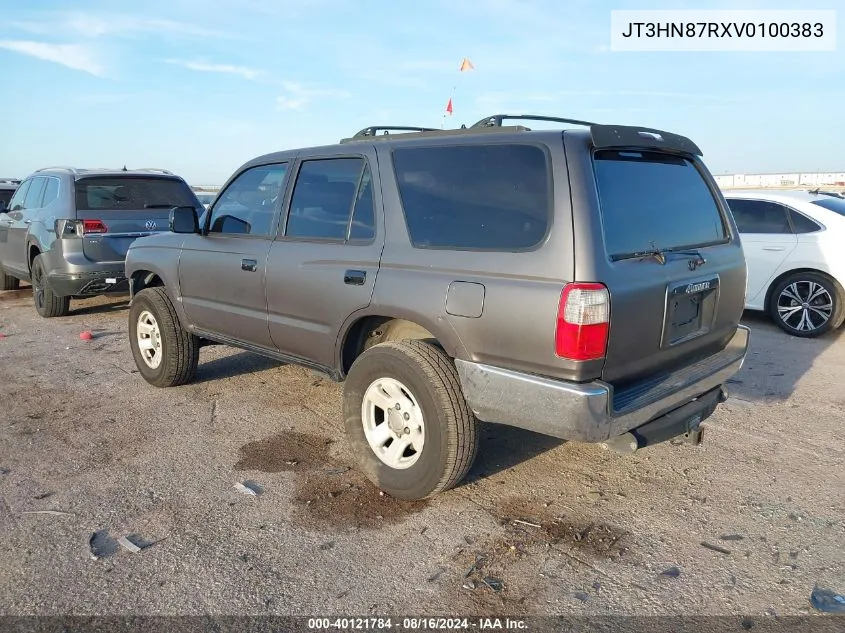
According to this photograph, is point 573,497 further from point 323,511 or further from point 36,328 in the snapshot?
point 36,328

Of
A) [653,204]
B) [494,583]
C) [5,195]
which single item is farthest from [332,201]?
[5,195]

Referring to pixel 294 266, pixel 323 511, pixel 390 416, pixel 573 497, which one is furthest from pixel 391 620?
Result: pixel 294 266

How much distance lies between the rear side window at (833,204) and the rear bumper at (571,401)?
17.8ft

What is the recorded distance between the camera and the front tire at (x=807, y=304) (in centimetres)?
723

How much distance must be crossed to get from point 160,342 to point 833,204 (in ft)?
24.5

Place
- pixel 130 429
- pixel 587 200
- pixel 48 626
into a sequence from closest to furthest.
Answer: pixel 48 626 → pixel 587 200 → pixel 130 429

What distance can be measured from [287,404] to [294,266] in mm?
1462

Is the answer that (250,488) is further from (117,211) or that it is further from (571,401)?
(117,211)

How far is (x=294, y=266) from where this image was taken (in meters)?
4.00

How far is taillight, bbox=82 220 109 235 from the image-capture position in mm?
7543

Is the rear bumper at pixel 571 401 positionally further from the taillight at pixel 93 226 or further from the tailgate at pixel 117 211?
the taillight at pixel 93 226

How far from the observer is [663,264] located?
309cm

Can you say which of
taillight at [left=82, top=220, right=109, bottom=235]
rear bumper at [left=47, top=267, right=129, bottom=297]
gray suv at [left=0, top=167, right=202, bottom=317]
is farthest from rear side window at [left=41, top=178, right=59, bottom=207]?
rear bumper at [left=47, top=267, right=129, bottom=297]

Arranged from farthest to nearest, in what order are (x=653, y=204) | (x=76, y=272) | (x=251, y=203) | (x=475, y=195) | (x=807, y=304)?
(x=76, y=272)
(x=807, y=304)
(x=251, y=203)
(x=653, y=204)
(x=475, y=195)
